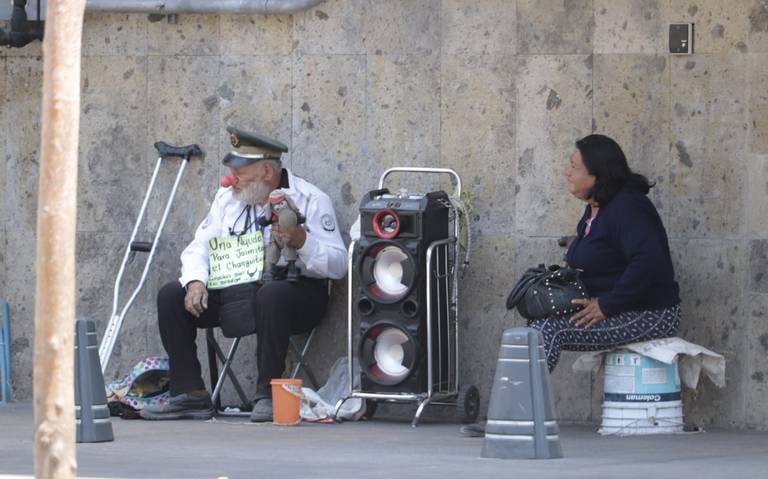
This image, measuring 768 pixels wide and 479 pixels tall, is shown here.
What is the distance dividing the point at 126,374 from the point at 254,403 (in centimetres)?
116

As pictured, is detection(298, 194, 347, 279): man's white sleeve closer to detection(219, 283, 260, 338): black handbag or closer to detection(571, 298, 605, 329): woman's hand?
detection(219, 283, 260, 338): black handbag

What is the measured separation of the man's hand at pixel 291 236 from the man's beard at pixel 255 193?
0.34m

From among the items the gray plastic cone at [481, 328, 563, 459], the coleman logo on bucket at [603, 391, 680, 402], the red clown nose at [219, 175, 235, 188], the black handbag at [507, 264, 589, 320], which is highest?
the red clown nose at [219, 175, 235, 188]

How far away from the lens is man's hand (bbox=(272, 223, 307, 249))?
9898 mm

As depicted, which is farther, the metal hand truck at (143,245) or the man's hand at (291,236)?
the metal hand truck at (143,245)

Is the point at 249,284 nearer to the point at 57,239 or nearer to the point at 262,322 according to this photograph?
the point at 262,322

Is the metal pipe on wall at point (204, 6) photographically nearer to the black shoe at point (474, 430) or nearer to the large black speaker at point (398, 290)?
the large black speaker at point (398, 290)

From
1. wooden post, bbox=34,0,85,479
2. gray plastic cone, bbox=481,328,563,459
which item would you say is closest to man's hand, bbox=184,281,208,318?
gray plastic cone, bbox=481,328,563,459

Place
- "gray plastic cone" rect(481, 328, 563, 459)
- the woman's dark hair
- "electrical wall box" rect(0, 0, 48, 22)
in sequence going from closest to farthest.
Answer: "gray plastic cone" rect(481, 328, 563, 459) → the woman's dark hair → "electrical wall box" rect(0, 0, 48, 22)

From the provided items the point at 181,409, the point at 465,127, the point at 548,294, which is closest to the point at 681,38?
the point at 465,127

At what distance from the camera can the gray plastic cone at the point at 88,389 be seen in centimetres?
865

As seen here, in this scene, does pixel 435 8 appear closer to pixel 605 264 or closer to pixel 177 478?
pixel 605 264

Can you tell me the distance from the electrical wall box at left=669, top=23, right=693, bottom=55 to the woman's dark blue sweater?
0.95 m

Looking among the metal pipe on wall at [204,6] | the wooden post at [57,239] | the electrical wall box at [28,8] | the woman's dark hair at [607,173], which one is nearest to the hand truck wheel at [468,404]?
the woman's dark hair at [607,173]
